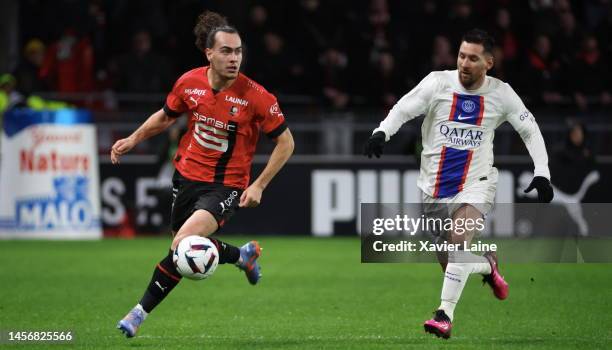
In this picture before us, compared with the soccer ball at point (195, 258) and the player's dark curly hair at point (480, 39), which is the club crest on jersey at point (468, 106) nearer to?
the player's dark curly hair at point (480, 39)

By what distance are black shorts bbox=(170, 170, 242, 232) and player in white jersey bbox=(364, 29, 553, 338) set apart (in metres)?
1.14

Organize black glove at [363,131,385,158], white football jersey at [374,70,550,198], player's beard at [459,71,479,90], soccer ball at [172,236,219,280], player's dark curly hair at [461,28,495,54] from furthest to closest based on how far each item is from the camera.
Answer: white football jersey at [374,70,550,198] < player's beard at [459,71,479,90] < player's dark curly hair at [461,28,495,54] < black glove at [363,131,385,158] < soccer ball at [172,236,219,280]

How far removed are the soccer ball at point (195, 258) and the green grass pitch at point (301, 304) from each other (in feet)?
1.77

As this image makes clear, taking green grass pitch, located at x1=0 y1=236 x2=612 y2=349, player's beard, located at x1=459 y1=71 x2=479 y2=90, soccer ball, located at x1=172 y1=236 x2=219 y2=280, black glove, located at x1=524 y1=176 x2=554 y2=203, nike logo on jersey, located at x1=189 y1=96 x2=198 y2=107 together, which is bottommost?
green grass pitch, located at x1=0 y1=236 x2=612 y2=349

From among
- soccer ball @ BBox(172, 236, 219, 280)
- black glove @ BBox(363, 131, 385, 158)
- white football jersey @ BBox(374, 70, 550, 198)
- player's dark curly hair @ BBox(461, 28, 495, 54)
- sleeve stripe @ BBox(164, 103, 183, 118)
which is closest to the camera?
soccer ball @ BBox(172, 236, 219, 280)

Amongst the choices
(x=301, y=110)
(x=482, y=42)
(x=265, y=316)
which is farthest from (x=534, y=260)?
(x=482, y=42)

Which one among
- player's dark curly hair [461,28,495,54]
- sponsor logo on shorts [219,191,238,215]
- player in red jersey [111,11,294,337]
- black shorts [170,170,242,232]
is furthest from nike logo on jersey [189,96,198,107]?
player's dark curly hair [461,28,495,54]

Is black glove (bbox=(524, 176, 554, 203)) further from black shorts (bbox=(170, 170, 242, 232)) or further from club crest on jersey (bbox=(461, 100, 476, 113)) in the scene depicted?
black shorts (bbox=(170, 170, 242, 232))

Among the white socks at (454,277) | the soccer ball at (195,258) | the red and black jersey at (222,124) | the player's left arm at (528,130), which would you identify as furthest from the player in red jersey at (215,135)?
the player's left arm at (528,130)

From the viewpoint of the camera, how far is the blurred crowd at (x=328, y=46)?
60.2ft

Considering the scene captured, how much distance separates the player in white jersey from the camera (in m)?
8.52

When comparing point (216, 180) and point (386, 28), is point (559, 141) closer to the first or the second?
point (386, 28)

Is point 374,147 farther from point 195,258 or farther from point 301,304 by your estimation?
point 301,304

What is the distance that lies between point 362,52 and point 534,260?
197 inches
